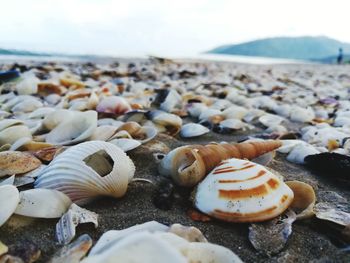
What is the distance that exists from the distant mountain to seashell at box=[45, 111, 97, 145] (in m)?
82.0

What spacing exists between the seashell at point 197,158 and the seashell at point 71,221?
40 cm

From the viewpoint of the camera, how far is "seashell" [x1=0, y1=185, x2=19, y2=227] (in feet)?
3.72

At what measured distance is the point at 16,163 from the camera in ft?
5.01

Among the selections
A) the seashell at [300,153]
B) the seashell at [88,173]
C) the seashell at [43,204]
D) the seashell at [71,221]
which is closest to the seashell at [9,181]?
the seashell at [88,173]

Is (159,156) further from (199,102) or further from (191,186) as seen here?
(199,102)

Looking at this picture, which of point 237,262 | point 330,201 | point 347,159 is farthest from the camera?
point 347,159

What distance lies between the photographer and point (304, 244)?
3.82ft

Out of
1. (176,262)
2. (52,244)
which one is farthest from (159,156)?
(176,262)

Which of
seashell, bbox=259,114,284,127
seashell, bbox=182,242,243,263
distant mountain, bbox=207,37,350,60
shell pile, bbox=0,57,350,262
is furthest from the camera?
distant mountain, bbox=207,37,350,60

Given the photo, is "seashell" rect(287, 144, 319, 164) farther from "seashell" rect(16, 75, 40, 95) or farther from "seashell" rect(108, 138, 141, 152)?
"seashell" rect(16, 75, 40, 95)

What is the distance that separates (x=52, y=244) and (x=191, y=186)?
0.59m

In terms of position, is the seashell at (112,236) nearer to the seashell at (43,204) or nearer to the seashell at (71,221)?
the seashell at (71,221)

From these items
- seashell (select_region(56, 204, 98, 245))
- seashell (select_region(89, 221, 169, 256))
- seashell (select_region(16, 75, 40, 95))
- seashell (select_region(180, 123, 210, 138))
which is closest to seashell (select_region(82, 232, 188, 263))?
seashell (select_region(89, 221, 169, 256))

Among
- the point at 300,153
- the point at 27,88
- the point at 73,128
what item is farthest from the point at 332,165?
the point at 27,88
